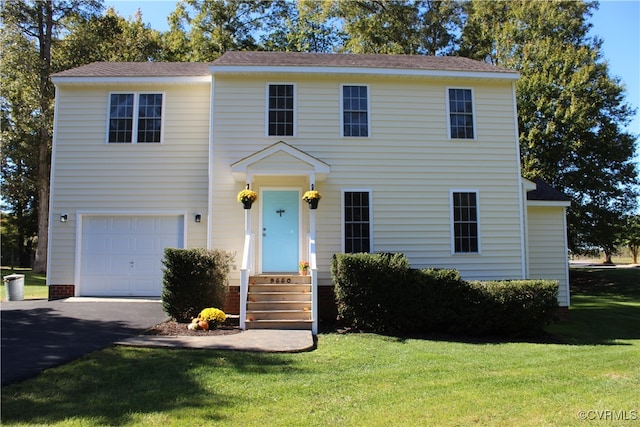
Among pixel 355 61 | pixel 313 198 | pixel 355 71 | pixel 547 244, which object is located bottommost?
pixel 547 244

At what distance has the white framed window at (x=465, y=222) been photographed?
11820 millimetres

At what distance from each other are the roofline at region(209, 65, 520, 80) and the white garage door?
168 inches

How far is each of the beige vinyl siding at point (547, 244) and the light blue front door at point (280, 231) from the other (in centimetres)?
705

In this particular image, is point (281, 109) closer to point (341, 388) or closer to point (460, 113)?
point (460, 113)

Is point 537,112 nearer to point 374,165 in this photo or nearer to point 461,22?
point 461,22

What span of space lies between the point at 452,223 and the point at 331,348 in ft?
19.4

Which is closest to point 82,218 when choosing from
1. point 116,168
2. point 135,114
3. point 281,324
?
point 116,168

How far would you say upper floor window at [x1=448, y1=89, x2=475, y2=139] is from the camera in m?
12.1

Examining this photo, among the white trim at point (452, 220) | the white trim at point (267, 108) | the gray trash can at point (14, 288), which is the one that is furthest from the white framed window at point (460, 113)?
the gray trash can at point (14, 288)

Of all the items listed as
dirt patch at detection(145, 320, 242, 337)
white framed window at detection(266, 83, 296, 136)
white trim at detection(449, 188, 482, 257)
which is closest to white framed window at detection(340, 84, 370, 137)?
white framed window at detection(266, 83, 296, 136)

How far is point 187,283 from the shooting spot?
9.05 meters

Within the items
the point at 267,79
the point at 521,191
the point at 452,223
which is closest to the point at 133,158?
the point at 267,79

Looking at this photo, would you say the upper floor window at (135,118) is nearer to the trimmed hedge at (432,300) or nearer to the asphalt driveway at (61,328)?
the asphalt driveway at (61,328)

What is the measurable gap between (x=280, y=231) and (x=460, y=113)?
6.05 m
